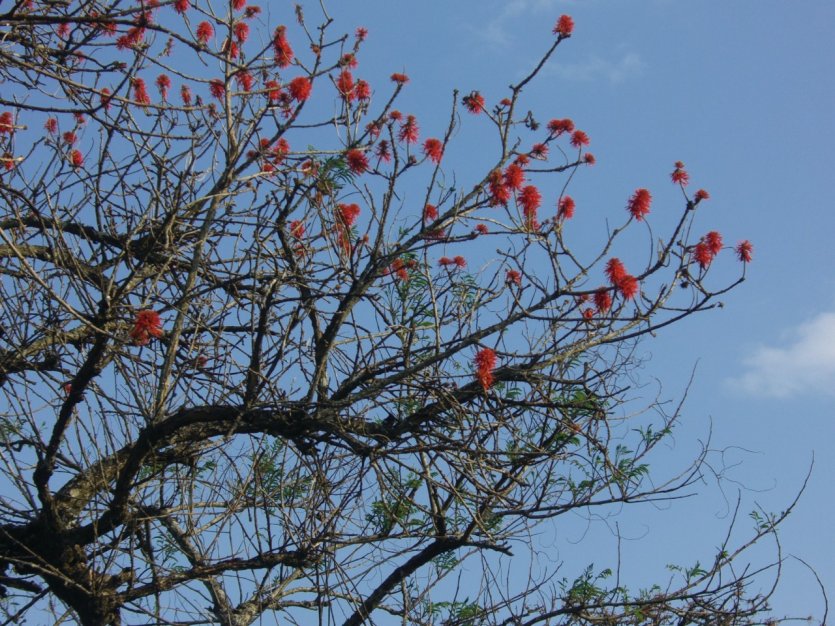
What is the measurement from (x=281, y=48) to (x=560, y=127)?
5.45 ft

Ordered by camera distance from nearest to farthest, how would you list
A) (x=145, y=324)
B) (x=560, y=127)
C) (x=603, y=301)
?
1. (x=145, y=324)
2. (x=603, y=301)
3. (x=560, y=127)

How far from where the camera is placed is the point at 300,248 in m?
4.62

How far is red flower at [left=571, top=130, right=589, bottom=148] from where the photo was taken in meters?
4.88

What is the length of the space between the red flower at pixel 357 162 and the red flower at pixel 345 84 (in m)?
0.61

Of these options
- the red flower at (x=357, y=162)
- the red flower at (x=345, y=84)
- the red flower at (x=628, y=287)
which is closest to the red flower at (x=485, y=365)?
the red flower at (x=628, y=287)

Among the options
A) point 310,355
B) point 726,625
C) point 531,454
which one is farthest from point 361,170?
point 726,625

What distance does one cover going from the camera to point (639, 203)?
14.7 ft

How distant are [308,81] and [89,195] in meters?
1.32

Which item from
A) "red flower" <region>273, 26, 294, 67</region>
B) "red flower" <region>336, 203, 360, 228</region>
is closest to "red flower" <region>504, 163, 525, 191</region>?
"red flower" <region>336, 203, 360, 228</region>

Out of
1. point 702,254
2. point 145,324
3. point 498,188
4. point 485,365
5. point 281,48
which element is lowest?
point 485,365

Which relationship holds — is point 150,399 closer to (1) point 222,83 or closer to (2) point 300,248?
(2) point 300,248

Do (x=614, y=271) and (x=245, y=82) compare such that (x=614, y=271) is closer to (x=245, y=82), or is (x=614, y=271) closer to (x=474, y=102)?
(x=474, y=102)

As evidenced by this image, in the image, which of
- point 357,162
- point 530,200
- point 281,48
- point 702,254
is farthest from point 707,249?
point 281,48

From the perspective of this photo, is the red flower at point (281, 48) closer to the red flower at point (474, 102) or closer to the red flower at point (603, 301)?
the red flower at point (474, 102)
